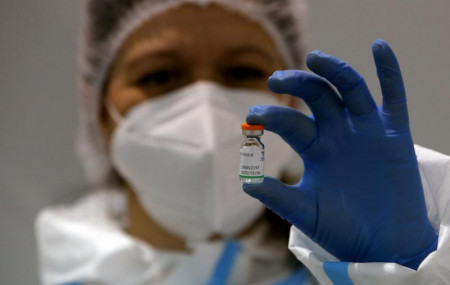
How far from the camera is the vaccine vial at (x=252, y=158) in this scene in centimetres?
54

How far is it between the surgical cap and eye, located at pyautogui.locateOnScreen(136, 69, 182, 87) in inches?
5.5

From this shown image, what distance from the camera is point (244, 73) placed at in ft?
3.88

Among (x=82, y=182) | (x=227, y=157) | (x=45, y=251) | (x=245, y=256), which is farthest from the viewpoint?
(x=82, y=182)

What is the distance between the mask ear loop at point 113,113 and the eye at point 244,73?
0.32 meters

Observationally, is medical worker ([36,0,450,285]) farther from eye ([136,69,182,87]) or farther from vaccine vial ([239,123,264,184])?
vaccine vial ([239,123,264,184])

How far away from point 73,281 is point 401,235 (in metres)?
0.97

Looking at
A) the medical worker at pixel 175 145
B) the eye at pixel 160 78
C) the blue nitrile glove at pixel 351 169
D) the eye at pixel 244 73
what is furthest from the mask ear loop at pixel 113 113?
the blue nitrile glove at pixel 351 169

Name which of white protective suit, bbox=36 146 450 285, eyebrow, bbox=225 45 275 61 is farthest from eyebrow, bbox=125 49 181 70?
white protective suit, bbox=36 146 450 285

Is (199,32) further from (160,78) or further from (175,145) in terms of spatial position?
(175,145)

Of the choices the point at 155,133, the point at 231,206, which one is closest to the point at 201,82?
the point at 155,133

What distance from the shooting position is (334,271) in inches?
22.1

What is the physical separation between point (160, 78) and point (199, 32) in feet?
0.54

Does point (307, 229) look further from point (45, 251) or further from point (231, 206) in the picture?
point (45, 251)

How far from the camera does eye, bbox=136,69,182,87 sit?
1163 millimetres
